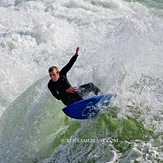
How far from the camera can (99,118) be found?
671 cm

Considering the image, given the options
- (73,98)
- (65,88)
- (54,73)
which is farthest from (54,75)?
(73,98)

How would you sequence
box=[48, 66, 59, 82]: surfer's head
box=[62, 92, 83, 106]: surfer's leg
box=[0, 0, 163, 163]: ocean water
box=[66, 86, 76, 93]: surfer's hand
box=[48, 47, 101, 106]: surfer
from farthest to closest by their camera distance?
1. box=[62, 92, 83, 106]: surfer's leg
2. box=[66, 86, 76, 93]: surfer's hand
3. box=[48, 47, 101, 106]: surfer
4. box=[48, 66, 59, 82]: surfer's head
5. box=[0, 0, 163, 163]: ocean water

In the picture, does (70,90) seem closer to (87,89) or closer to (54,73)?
(87,89)

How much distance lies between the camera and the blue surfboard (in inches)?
271

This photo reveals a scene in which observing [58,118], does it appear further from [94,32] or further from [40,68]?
[94,32]

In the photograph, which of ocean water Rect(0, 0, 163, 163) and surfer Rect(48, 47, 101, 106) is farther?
surfer Rect(48, 47, 101, 106)

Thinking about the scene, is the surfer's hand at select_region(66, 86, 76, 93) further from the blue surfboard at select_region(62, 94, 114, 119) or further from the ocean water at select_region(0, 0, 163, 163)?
the ocean water at select_region(0, 0, 163, 163)

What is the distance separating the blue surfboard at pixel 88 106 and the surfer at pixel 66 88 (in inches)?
12.4

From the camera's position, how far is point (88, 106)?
7000 mm

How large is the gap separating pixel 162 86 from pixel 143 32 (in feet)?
4.70

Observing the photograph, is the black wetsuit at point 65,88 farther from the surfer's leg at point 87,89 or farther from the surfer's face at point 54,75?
the surfer's face at point 54,75

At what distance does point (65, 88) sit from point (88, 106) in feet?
1.91

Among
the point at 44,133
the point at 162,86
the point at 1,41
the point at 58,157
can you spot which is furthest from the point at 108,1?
the point at 58,157

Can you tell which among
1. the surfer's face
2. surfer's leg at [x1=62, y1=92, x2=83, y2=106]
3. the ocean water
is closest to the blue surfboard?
the ocean water
